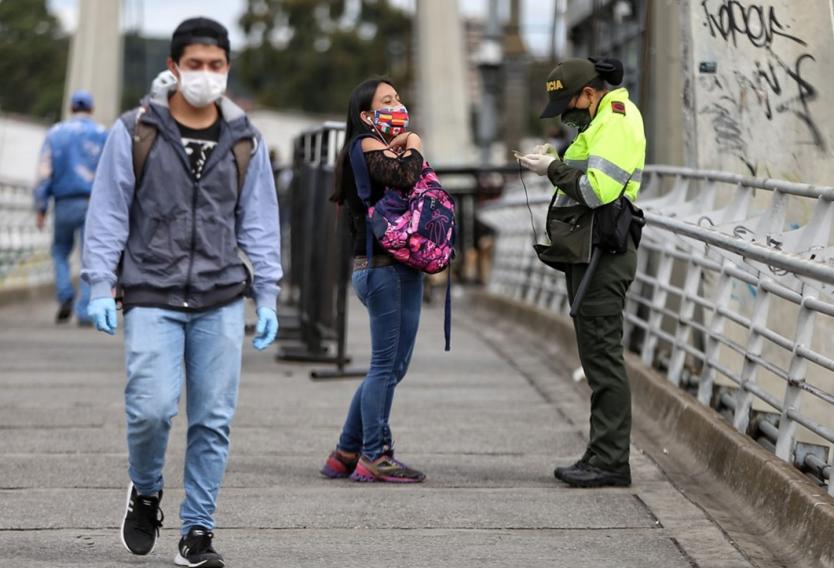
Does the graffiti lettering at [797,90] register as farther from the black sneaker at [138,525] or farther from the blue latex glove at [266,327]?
the black sneaker at [138,525]

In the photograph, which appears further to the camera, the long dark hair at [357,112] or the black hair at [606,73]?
the long dark hair at [357,112]

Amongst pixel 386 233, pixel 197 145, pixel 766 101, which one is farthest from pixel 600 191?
pixel 766 101

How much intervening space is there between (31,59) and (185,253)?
58.2 metres

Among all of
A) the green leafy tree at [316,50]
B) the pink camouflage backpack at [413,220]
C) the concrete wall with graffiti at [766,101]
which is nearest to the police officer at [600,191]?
the pink camouflage backpack at [413,220]

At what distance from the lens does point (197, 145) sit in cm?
600

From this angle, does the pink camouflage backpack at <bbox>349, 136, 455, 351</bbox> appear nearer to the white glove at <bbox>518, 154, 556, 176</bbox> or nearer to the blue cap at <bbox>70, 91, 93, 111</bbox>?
the white glove at <bbox>518, 154, 556, 176</bbox>

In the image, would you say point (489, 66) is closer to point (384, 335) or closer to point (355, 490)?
point (384, 335)

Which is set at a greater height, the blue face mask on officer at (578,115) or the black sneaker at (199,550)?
the blue face mask on officer at (578,115)

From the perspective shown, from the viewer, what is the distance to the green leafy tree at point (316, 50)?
83.4 m

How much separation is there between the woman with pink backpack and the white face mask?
1910 mm

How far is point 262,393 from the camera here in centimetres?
1149

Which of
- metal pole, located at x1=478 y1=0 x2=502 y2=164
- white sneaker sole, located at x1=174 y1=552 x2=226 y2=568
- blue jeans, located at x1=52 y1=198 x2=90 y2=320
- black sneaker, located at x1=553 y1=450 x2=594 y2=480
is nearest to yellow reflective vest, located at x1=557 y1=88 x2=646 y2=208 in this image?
black sneaker, located at x1=553 y1=450 x2=594 y2=480

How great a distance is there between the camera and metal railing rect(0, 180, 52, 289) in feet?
65.8

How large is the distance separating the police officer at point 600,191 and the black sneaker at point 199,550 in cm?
228
